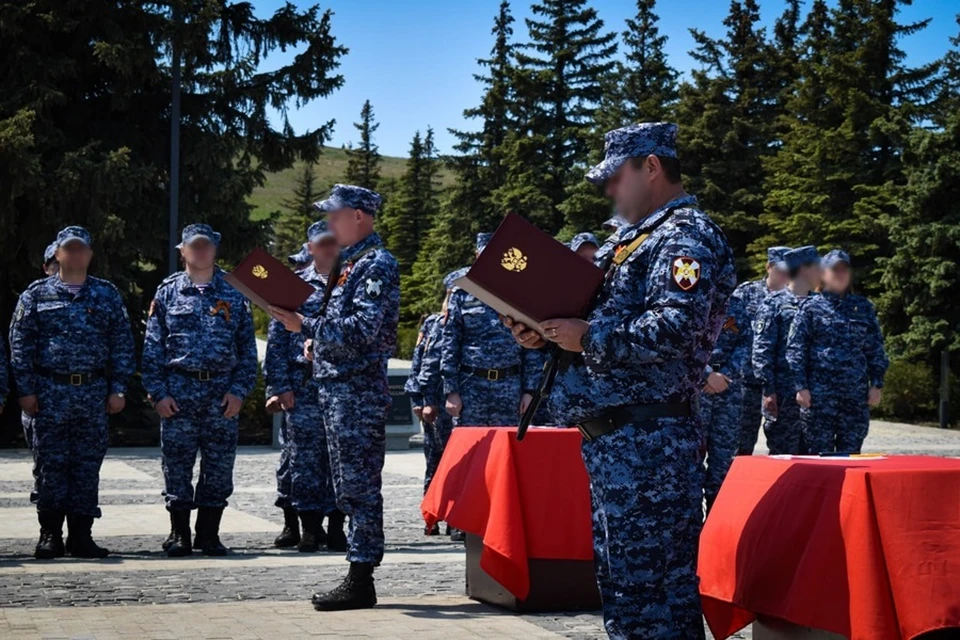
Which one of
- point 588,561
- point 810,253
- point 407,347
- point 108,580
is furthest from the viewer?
point 407,347

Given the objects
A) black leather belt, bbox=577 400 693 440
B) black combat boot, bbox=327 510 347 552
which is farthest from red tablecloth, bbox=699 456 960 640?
black combat boot, bbox=327 510 347 552

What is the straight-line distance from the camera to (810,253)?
12.0m

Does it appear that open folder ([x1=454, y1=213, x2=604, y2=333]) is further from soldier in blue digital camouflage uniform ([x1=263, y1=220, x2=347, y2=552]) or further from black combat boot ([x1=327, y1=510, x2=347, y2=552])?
black combat boot ([x1=327, y1=510, x2=347, y2=552])

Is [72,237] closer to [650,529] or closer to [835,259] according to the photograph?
[835,259]

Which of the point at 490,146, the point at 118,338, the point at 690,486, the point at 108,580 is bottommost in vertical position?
the point at 108,580

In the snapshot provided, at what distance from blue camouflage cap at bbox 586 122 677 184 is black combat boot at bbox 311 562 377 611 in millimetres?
3501

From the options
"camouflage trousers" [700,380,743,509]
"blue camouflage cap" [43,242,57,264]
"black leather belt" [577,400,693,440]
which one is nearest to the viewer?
"black leather belt" [577,400,693,440]

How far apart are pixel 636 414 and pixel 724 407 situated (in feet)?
24.4

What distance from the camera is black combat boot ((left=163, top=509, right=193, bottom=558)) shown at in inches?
399

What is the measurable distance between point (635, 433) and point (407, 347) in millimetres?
50055

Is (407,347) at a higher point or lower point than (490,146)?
lower

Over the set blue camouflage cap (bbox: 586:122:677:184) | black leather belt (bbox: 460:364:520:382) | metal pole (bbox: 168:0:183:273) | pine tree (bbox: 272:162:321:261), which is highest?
pine tree (bbox: 272:162:321:261)

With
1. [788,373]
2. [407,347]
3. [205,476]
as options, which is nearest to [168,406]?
[205,476]

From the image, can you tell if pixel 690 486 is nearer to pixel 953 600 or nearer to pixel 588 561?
pixel 953 600
